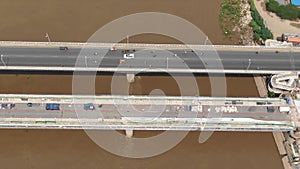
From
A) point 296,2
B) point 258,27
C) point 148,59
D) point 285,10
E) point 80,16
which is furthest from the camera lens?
point 296,2

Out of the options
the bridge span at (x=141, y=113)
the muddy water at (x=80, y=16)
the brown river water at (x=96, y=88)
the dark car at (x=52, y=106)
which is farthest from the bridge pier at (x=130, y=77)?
the dark car at (x=52, y=106)

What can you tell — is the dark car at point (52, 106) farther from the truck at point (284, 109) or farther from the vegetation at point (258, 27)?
the vegetation at point (258, 27)

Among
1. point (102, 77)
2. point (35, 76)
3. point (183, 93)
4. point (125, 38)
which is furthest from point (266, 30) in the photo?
point (35, 76)

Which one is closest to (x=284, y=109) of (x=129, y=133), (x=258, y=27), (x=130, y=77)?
(x=258, y=27)

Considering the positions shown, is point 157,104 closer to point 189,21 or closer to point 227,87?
point 227,87

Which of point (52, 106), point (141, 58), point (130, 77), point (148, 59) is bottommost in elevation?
point (52, 106)

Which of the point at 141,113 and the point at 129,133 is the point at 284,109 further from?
the point at 129,133
